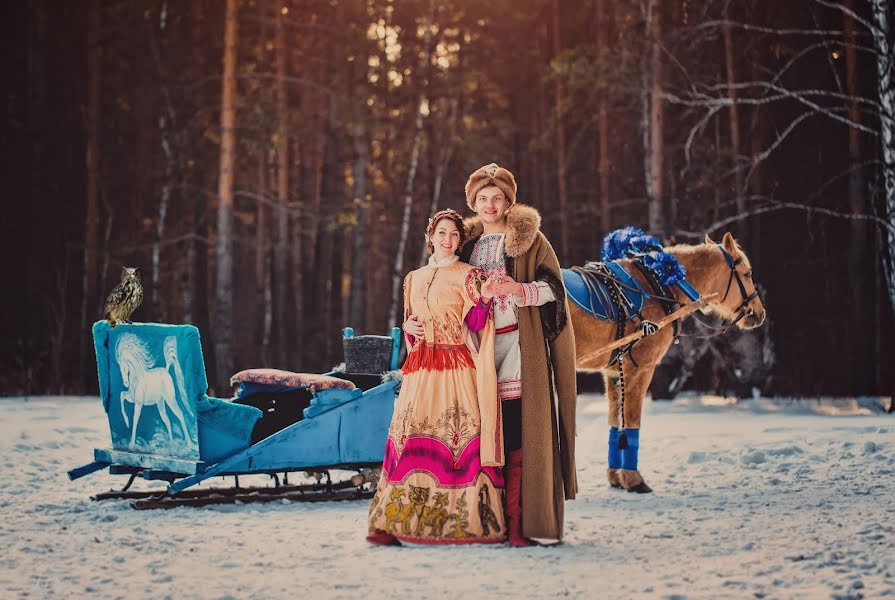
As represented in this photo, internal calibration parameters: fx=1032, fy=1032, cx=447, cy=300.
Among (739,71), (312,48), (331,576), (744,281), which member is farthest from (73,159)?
(331,576)

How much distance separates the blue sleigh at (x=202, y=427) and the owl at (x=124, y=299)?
102 mm

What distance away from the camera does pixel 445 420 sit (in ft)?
20.8

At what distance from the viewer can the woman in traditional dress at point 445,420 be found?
244 inches

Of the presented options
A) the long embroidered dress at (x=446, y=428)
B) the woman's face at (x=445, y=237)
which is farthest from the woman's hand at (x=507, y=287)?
the woman's face at (x=445, y=237)

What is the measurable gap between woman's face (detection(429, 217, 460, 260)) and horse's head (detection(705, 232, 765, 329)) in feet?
13.4

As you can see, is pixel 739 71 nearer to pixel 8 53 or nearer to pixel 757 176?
pixel 757 176

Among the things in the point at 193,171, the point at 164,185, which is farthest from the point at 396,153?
the point at 164,185

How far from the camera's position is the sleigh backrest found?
7277 mm

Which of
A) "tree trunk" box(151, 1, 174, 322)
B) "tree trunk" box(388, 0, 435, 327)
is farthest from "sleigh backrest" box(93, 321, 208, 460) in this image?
"tree trunk" box(388, 0, 435, 327)

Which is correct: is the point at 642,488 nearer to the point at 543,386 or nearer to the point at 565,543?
the point at 565,543

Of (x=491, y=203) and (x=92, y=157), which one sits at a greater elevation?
(x=92, y=157)

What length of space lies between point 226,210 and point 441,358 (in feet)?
42.6

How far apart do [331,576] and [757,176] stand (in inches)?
712

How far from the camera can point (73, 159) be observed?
2647 centimetres
